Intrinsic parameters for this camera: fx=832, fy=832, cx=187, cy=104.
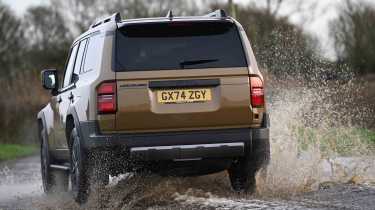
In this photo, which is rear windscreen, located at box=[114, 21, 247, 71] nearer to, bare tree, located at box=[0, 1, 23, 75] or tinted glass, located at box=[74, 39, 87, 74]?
tinted glass, located at box=[74, 39, 87, 74]

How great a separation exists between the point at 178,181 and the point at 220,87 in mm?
1798

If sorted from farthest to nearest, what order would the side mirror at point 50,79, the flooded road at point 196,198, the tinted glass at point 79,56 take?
1. the side mirror at point 50,79
2. the tinted glass at point 79,56
3. the flooded road at point 196,198

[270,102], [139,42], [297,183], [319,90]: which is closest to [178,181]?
[297,183]

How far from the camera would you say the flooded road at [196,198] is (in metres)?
7.77

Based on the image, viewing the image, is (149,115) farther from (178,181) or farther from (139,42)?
(178,181)

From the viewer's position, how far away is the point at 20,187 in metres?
13.2

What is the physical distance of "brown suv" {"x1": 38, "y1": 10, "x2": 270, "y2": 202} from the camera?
7.83 meters

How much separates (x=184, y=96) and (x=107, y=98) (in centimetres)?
73

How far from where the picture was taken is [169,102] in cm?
786

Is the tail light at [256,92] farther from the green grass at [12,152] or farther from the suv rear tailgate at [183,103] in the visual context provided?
the green grass at [12,152]

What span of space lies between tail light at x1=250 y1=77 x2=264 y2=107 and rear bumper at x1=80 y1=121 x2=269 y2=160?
0.89 feet

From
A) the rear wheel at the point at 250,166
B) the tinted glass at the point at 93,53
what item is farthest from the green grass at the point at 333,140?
the tinted glass at the point at 93,53

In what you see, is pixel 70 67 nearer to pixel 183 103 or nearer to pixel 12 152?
pixel 183 103

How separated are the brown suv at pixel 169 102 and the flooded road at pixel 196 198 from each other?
328mm
